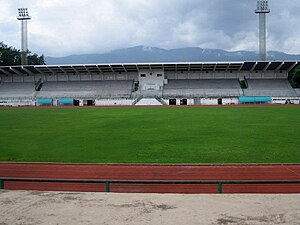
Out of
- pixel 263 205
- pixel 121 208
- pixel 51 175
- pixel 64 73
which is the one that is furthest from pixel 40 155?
pixel 64 73

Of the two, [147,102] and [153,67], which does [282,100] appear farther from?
[153,67]

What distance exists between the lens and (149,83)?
63.8 metres

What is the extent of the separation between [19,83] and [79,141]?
180 ft

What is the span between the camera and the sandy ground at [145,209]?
495 cm

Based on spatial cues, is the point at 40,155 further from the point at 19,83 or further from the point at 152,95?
the point at 19,83

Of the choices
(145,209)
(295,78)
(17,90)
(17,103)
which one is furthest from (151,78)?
(145,209)

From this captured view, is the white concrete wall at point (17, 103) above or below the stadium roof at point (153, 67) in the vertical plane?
below

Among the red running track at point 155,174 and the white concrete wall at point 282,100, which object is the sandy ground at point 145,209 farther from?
the white concrete wall at point 282,100

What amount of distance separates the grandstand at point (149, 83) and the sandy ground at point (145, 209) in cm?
4849

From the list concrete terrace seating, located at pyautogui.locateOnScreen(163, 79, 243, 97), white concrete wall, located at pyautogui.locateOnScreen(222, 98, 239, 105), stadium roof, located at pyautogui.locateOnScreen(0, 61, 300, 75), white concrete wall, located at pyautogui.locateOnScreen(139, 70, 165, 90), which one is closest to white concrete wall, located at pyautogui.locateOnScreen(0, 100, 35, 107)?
stadium roof, located at pyautogui.locateOnScreen(0, 61, 300, 75)

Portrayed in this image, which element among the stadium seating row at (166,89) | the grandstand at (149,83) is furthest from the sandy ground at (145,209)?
the stadium seating row at (166,89)

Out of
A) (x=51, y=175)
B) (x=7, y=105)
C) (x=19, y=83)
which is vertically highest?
(x=19, y=83)

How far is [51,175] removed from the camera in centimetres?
1134

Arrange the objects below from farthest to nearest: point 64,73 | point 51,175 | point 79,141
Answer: point 64,73 < point 79,141 < point 51,175
